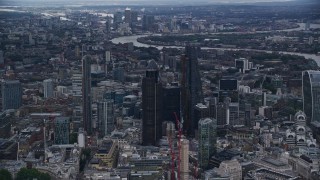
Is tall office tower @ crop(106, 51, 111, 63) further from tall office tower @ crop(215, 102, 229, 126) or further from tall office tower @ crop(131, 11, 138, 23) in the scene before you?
tall office tower @ crop(215, 102, 229, 126)

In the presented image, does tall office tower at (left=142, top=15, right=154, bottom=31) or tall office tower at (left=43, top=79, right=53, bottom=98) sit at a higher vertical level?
tall office tower at (left=142, top=15, right=154, bottom=31)

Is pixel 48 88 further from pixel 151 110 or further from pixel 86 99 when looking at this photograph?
pixel 151 110

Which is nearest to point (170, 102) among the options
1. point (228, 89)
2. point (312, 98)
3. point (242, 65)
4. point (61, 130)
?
point (61, 130)

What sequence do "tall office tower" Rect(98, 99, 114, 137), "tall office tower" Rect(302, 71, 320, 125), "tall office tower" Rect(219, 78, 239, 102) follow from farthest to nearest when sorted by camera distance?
1. "tall office tower" Rect(219, 78, 239, 102)
2. "tall office tower" Rect(98, 99, 114, 137)
3. "tall office tower" Rect(302, 71, 320, 125)

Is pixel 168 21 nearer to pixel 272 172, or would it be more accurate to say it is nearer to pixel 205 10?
pixel 205 10

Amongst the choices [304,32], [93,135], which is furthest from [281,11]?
[93,135]

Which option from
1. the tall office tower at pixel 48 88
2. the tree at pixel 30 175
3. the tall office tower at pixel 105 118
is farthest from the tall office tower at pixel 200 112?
the tall office tower at pixel 48 88

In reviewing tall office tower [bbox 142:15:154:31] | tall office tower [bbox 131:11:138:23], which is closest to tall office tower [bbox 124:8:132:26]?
tall office tower [bbox 131:11:138:23]
